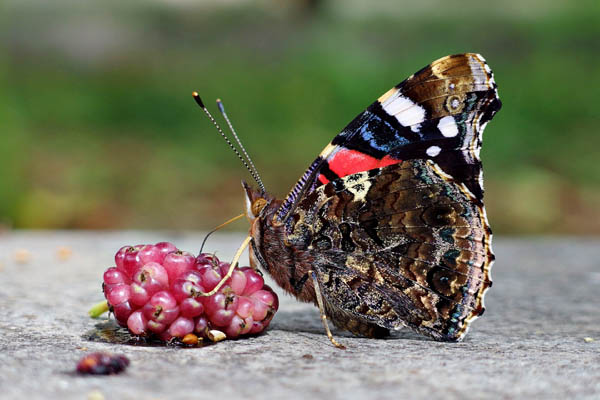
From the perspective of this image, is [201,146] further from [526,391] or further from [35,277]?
[526,391]

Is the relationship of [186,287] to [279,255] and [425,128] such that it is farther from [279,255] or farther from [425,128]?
[425,128]

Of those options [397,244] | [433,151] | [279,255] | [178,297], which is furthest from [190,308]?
[433,151]

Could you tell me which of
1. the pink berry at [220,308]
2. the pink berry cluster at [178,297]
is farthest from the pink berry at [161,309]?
the pink berry at [220,308]

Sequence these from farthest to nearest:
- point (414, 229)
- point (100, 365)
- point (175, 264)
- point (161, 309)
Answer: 1. point (414, 229)
2. point (175, 264)
3. point (161, 309)
4. point (100, 365)

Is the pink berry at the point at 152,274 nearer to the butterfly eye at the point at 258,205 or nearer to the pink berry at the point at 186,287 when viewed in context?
the pink berry at the point at 186,287

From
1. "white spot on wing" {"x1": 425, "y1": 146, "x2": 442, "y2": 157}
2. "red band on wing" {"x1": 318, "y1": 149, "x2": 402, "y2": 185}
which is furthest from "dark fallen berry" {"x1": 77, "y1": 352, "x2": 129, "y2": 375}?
"white spot on wing" {"x1": 425, "y1": 146, "x2": 442, "y2": 157}

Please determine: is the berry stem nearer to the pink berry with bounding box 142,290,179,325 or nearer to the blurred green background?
the pink berry with bounding box 142,290,179,325
